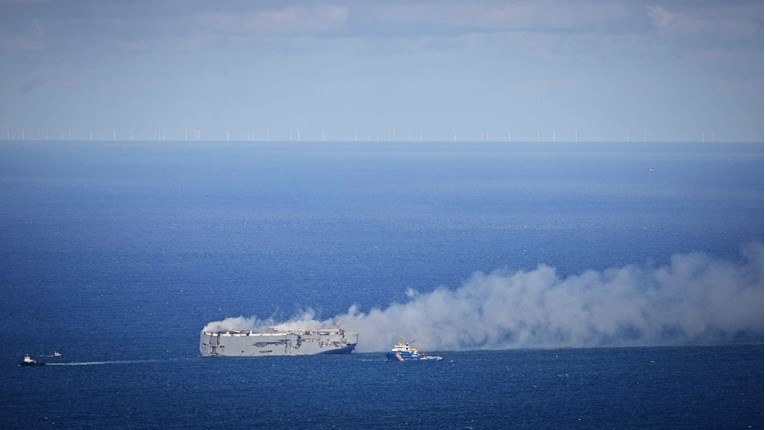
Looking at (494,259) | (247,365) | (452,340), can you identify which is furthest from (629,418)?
(494,259)

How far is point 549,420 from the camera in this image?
77250 millimetres

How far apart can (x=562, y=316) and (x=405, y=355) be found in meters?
14.9

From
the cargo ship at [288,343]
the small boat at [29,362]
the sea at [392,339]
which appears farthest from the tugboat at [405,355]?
the small boat at [29,362]

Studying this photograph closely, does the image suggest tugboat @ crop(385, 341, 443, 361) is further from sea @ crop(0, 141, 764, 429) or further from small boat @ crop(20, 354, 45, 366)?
small boat @ crop(20, 354, 45, 366)

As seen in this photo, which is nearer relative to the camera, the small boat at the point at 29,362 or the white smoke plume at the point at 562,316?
the small boat at the point at 29,362

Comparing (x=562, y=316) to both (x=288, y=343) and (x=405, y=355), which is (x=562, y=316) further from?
(x=288, y=343)

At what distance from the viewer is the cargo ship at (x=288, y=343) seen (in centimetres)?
9412

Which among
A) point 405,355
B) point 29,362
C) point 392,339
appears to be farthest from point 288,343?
point 29,362

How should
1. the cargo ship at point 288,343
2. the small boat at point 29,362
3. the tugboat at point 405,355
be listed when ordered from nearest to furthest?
the small boat at point 29,362 → the tugboat at point 405,355 → the cargo ship at point 288,343

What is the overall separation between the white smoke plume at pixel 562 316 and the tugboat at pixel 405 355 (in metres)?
2.80

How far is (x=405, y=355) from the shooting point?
Answer: 3664 inches

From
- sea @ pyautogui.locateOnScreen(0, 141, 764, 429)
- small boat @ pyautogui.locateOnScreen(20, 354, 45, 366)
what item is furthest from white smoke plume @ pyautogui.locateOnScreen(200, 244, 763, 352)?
small boat @ pyautogui.locateOnScreen(20, 354, 45, 366)

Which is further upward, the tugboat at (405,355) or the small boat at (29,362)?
the small boat at (29,362)

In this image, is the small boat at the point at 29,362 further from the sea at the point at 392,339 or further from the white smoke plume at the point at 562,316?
the white smoke plume at the point at 562,316
